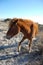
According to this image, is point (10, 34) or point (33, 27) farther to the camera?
point (33, 27)

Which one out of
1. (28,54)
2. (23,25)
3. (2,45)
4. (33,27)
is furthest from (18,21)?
(2,45)

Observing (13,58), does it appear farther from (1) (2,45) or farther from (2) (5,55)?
(1) (2,45)

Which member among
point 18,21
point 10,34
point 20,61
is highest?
point 18,21

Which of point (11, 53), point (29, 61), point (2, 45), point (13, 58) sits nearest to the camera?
point (29, 61)

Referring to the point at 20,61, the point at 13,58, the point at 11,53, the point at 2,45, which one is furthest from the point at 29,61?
the point at 2,45

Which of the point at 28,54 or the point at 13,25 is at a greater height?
the point at 13,25

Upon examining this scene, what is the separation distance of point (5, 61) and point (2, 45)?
7.56ft

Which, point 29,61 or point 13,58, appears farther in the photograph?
point 13,58

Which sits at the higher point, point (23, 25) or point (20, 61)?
point (23, 25)

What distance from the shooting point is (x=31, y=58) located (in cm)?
684

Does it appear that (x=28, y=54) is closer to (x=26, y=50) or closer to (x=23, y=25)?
(x=26, y=50)

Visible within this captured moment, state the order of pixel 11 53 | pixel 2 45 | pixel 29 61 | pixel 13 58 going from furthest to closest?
1. pixel 2 45
2. pixel 11 53
3. pixel 13 58
4. pixel 29 61

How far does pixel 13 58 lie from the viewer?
6910 millimetres

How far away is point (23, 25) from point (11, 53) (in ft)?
4.85
